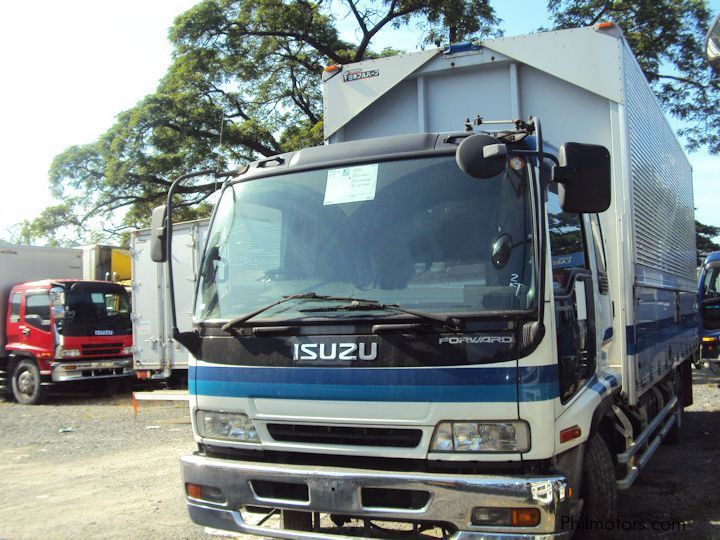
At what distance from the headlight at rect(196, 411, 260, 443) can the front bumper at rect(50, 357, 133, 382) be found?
33.3 ft

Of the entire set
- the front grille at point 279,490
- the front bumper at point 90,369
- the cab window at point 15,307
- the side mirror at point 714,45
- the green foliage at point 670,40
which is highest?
the green foliage at point 670,40

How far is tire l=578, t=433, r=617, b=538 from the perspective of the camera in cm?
367

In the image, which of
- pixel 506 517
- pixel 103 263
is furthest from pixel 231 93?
pixel 506 517

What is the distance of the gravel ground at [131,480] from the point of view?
502 cm

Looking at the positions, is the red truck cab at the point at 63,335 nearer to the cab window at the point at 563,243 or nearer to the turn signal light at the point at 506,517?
the cab window at the point at 563,243

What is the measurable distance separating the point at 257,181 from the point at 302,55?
14495 mm

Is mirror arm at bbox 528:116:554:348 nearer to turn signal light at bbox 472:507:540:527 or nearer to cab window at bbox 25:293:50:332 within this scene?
turn signal light at bbox 472:507:540:527

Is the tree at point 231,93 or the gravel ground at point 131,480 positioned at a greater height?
the tree at point 231,93

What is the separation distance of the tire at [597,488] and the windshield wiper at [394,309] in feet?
3.77

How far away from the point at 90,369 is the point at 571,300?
457 inches

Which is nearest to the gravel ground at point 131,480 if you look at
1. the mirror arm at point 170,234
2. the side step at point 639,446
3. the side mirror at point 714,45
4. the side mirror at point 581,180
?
the side step at point 639,446

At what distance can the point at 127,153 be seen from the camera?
18109mm

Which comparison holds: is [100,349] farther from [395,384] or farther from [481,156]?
[481,156]

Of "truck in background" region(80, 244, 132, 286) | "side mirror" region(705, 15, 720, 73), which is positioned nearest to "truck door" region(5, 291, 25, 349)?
"truck in background" region(80, 244, 132, 286)
